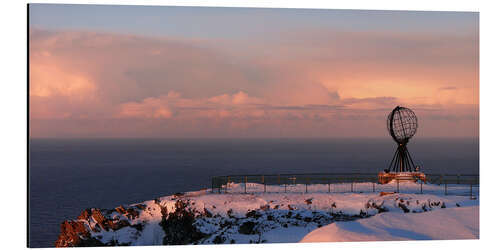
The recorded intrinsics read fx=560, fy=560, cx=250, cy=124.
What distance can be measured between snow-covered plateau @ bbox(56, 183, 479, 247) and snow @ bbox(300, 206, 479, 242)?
0.07 m

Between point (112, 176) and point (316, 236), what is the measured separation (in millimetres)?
75277

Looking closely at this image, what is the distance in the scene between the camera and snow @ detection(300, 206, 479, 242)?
20.4 metres

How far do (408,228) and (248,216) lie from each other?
7.62m

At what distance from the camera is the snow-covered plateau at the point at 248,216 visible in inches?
968

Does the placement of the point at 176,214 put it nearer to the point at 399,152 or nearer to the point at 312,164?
the point at 399,152

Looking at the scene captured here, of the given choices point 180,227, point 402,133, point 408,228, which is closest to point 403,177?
point 402,133

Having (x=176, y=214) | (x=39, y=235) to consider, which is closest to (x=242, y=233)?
(x=176, y=214)

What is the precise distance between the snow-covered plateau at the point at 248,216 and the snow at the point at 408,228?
73 millimetres

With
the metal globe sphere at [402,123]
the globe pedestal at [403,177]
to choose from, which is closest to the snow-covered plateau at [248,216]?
the globe pedestal at [403,177]

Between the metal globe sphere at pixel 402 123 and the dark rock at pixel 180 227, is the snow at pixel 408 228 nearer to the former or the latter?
the dark rock at pixel 180 227

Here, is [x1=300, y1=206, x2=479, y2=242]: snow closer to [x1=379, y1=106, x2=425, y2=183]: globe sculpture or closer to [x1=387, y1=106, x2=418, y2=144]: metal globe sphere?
Result: [x1=379, y1=106, x2=425, y2=183]: globe sculpture

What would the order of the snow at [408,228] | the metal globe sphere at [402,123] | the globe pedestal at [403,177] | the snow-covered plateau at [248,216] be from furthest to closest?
the metal globe sphere at [402,123] → the globe pedestal at [403,177] → the snow-covered plateau at [248,216] → the snow at [408,228]

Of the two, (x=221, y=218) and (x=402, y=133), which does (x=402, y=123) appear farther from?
(x=221, y=218)

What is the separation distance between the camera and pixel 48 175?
9150 centimetres
